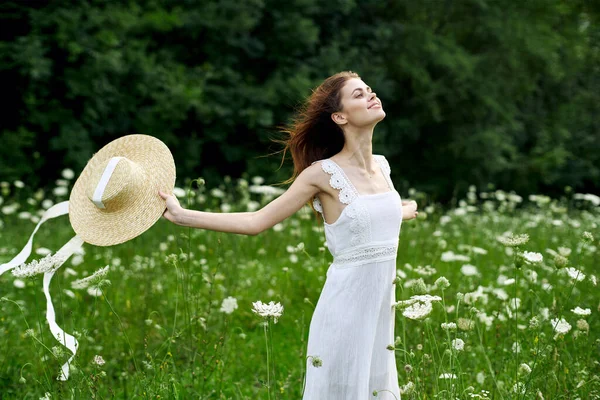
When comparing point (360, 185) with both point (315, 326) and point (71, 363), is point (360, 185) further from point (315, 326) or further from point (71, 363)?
point (71, 363)

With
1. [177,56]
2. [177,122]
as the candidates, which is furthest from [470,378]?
[177,56]

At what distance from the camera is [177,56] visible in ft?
48.4

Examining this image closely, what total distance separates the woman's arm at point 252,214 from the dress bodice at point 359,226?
9cm

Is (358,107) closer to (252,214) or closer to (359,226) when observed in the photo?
(359,226)

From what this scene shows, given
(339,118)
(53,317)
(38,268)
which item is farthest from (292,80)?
(38,268)

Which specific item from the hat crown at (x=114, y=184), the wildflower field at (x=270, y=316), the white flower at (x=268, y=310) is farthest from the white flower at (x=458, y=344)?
the hat crown at (x=114, y=184)

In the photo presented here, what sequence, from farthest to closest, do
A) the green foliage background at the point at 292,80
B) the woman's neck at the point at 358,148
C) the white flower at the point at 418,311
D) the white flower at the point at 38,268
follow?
the green foliage background at the point at 292,80
the woman's neck at the point at 358,148
the white flower at the point at 38,268
the white flower at the point at 418,311

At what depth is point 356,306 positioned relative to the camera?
9.35 feet

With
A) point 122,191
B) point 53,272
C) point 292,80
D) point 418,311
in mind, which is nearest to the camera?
point 418,311

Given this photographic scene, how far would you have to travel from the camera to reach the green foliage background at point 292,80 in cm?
1230

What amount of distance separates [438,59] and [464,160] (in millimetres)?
2655

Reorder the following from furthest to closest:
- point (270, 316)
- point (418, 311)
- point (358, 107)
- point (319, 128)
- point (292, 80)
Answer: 1. point (292, 80)
2. point (319, 128)
3. point (358, 107)
4. point (270, 316)
5. point (418, 311)

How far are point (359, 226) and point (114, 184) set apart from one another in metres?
0.93

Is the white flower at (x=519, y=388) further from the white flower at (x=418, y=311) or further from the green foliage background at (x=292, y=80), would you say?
the green foliage background at (x=292, y=80)
